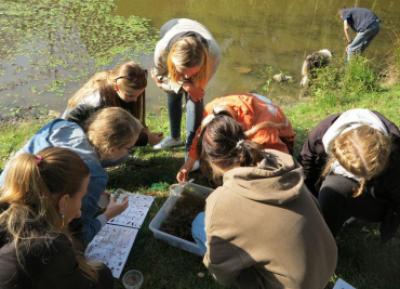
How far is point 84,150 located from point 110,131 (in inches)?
7.6

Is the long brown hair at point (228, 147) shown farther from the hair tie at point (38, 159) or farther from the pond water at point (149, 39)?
the pond water at point (149, 39)

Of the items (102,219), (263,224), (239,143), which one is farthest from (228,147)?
(102,219)

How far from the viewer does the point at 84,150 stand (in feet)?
7.27

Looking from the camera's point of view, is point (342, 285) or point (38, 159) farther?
point (342, 285)

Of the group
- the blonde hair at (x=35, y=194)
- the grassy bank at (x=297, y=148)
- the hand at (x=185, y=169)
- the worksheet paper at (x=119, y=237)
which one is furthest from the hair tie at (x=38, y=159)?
the hand at (x=185, y=169)

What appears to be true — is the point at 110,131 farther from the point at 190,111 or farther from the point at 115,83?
the point at 190,111

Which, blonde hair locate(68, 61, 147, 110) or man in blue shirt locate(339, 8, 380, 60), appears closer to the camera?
blonde hair locate(68, 61, 147, 110)

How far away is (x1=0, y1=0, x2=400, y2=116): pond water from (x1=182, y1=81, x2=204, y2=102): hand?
196cm

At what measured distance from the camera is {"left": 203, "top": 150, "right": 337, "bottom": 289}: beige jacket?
5.45 ft

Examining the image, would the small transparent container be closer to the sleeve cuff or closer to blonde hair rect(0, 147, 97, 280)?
the sleeve cuff

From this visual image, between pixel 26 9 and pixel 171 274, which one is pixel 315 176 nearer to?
pixel 171 274

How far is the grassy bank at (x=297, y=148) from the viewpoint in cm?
253

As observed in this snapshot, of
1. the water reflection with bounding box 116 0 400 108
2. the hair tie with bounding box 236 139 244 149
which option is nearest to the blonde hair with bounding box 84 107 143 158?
the hair tie with bounding box 236 139 244 149

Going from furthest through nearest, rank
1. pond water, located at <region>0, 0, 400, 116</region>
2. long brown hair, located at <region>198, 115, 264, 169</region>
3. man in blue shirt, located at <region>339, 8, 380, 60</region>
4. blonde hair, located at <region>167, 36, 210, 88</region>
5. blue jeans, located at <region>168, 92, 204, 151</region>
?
1. man in blue shirt, located at <region>339, 8, 380, 60</region>
2. pond water, located at <region>0, 0, 400, 116</region>
3. blue jeans, located at <region>168, 92, 204, 151</region>
4. blonde hair, located at <region>167, 36, 210, 88</region>
5. long brown hair, located at <region>198, 115, 264, 169</region>
